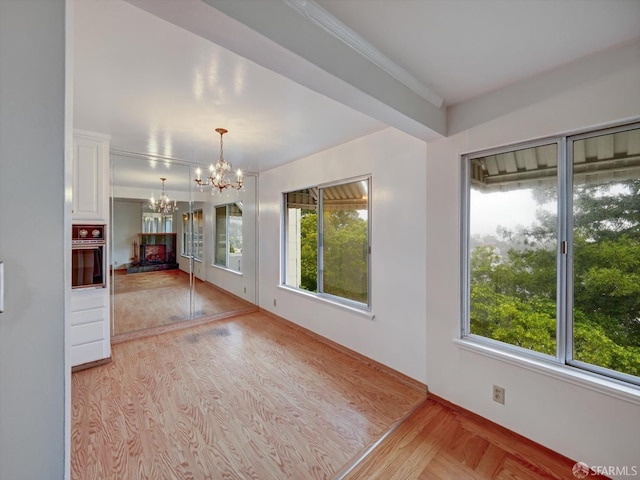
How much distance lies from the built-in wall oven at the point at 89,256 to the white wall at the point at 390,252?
8.19 ft

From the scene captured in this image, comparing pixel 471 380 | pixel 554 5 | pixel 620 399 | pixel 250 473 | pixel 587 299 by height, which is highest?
pixel 554 5

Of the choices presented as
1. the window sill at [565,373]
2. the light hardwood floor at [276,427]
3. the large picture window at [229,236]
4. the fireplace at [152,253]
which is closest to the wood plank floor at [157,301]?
the fireplace at [152,253]

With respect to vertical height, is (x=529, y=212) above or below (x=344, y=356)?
above

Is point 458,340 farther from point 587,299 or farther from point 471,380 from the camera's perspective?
point 587,299

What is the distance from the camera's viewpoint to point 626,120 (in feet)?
5.07

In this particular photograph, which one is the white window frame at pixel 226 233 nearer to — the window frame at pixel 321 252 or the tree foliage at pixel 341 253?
the window frame at pixel 321 252

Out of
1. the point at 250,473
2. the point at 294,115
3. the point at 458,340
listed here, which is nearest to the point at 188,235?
the point at 294,115

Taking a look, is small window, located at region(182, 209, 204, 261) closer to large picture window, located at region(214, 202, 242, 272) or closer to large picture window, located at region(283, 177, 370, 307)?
large picture window, located at region(214, 202, 242, 272)

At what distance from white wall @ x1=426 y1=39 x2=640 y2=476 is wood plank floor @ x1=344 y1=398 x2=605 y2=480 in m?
0.09

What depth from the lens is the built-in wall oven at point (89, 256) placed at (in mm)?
2852

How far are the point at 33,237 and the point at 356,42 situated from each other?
5.27 feet

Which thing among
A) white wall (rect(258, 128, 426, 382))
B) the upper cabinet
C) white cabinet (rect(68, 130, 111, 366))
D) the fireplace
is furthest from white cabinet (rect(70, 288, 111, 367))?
white wall (rect(258, 128, 426, 382))

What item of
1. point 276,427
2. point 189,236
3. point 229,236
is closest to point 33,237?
point 276,427

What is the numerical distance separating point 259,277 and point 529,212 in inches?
154
